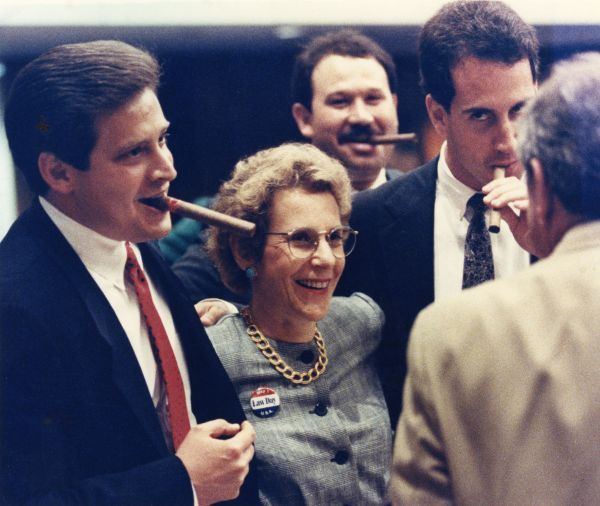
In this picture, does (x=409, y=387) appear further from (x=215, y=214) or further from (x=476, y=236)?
(x=476, y=236)

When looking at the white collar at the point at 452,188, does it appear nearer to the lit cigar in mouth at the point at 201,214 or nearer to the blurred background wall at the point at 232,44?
the blurred background wall at the point at 232,44

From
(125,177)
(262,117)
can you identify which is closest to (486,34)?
(262,117)

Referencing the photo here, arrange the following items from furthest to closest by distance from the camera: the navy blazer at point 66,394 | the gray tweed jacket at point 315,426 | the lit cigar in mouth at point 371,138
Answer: the lit cigar in mouth at point 371,138 → the gray tweed jacket at point 315,426 → the navy blazer at point 66,394

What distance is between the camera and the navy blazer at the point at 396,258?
77.8 inches

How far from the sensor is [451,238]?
199 centimetres

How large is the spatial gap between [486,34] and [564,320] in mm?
850

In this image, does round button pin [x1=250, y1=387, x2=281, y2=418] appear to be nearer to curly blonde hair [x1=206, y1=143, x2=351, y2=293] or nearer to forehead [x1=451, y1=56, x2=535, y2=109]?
curly blonde hair [x1=206, y1=143, x2=351, y2=293]

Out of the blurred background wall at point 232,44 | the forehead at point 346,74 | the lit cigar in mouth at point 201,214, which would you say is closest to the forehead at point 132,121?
the lit cigar in mouth at point 201,214

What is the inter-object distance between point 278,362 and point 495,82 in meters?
0.71

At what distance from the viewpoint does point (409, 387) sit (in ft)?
4.26

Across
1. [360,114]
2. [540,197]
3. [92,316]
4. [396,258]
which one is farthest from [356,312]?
[540,197]

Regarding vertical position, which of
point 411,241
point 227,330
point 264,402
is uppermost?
point 411,241

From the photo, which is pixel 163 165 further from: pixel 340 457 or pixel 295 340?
pixel 340 457

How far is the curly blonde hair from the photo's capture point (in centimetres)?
180
